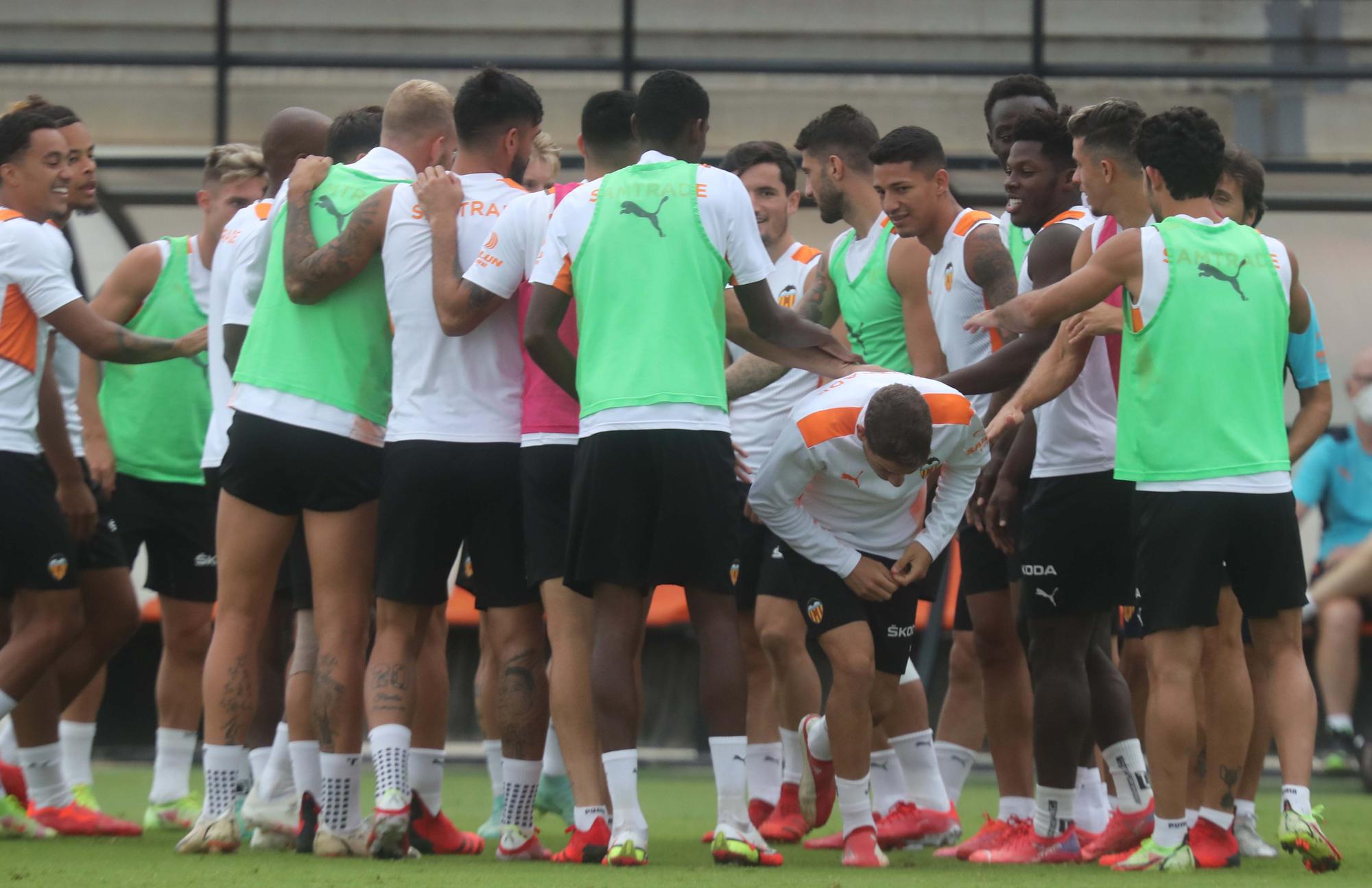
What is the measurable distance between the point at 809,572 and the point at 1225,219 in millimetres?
1579

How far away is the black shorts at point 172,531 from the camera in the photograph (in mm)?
6598

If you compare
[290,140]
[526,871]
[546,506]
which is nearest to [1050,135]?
[546,506]

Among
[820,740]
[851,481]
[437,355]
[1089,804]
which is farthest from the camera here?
[820,740]

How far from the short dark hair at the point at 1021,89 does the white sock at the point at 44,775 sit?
4.04 m

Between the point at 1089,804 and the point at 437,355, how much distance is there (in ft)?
8.39

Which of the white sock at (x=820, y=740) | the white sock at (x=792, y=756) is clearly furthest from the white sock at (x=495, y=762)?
the white sock at (x=820, y=740)

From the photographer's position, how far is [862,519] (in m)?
5.45

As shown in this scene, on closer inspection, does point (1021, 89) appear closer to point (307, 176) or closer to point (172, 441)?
point (307, 176)

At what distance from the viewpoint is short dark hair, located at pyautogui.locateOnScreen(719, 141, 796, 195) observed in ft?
23.6

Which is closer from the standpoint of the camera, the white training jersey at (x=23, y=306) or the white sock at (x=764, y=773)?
the white training jersey at (x=23, y=306)

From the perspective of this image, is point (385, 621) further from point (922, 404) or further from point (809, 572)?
point (922, 404)

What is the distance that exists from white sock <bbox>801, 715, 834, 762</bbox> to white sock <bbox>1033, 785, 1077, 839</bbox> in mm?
740

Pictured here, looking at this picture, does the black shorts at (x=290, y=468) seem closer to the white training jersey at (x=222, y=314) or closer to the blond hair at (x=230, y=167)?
the white training jersey at (x=222, y=314)

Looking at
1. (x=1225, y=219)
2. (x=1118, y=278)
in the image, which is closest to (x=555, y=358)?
(x=1118, y=278)
